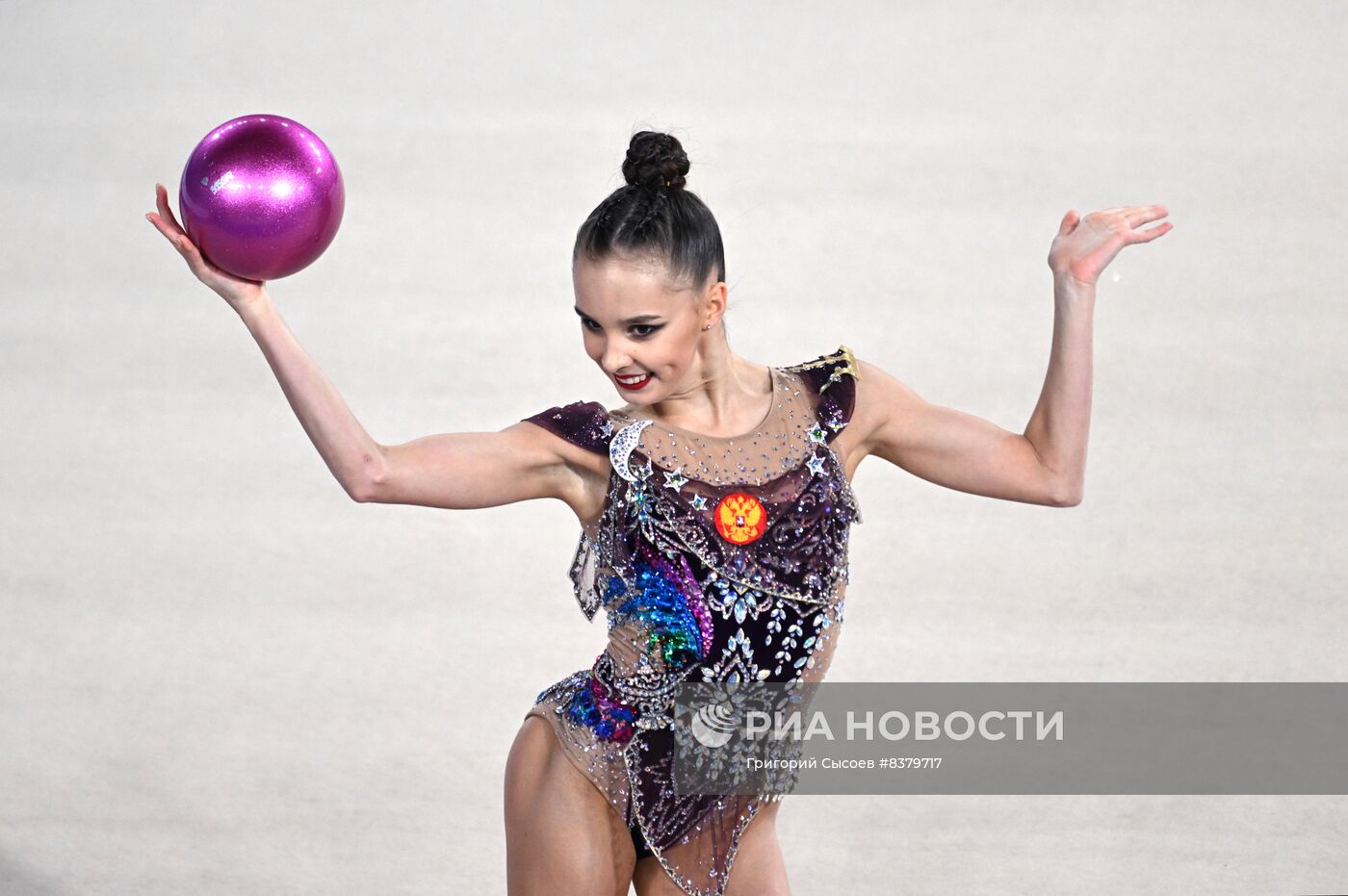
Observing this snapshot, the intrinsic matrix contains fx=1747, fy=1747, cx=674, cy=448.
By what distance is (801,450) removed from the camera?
247 cm

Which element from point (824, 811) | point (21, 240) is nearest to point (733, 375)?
point (824, 811)

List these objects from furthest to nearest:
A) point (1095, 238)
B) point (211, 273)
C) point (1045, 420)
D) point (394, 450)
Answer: point (1045, 420) < point (1095, 238) < point (394, 450) < point (211, 273)

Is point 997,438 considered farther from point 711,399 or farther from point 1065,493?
point 711,399

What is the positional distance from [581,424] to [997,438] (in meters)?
0.61

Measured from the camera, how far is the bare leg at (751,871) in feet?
8.23

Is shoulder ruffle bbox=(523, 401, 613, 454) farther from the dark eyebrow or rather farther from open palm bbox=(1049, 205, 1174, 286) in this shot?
open palm bbox=(1049, 205, 1174, 286)

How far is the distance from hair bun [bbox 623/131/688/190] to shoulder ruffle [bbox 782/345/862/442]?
0.33m

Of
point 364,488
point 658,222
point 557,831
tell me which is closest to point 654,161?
point 658,222

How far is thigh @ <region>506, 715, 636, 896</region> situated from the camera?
2.40 metres

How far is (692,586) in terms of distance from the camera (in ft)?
7.78

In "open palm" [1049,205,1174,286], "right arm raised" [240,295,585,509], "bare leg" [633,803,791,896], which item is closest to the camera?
"right arm raised" [240,295,585,509]

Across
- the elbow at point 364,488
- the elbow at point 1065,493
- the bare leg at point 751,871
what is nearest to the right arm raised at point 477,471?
the elbow at point 364,488

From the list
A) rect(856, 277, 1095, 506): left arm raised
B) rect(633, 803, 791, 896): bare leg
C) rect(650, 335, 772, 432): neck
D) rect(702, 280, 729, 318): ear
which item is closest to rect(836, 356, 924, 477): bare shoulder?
rect(856, 277, 1095, 506): left arm raised

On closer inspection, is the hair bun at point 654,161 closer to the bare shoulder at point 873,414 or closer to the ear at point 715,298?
the ear at point 715,298
